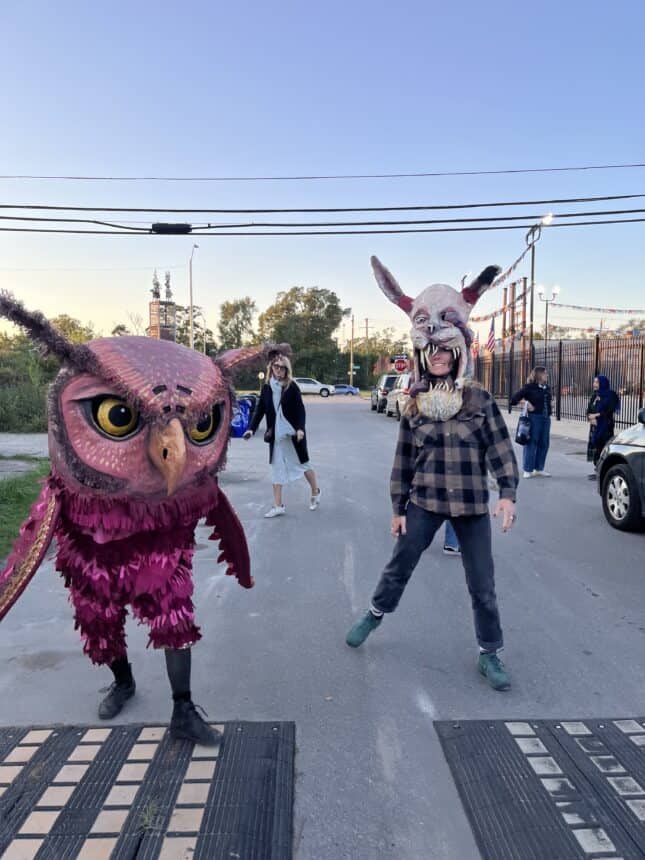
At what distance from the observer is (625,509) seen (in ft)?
20.1

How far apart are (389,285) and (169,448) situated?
6.54 feet

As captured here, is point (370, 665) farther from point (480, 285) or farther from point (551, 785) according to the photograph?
point (480, 285)

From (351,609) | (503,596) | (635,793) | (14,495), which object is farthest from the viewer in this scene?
(14,495)

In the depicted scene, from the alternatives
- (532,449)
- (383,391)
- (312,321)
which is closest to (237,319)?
(312,321)

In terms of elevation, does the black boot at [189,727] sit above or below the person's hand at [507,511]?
below

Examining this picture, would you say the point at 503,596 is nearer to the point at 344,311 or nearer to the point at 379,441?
the point at 379,441

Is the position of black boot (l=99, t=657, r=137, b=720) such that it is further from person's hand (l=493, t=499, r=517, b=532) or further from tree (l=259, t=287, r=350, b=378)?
tree (l=259, t=287, r=350, b=378)

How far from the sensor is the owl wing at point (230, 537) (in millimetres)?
2951

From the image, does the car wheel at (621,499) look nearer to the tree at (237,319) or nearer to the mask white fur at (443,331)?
the mask white fur at (443,331)

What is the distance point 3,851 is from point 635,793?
228 cm

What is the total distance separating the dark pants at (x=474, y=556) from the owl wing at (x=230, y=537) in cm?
82

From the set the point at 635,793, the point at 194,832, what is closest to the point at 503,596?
the point at 635,793

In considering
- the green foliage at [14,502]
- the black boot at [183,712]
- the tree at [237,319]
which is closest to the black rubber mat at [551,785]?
the black boot at [183,712]

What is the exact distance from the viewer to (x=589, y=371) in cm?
1848
